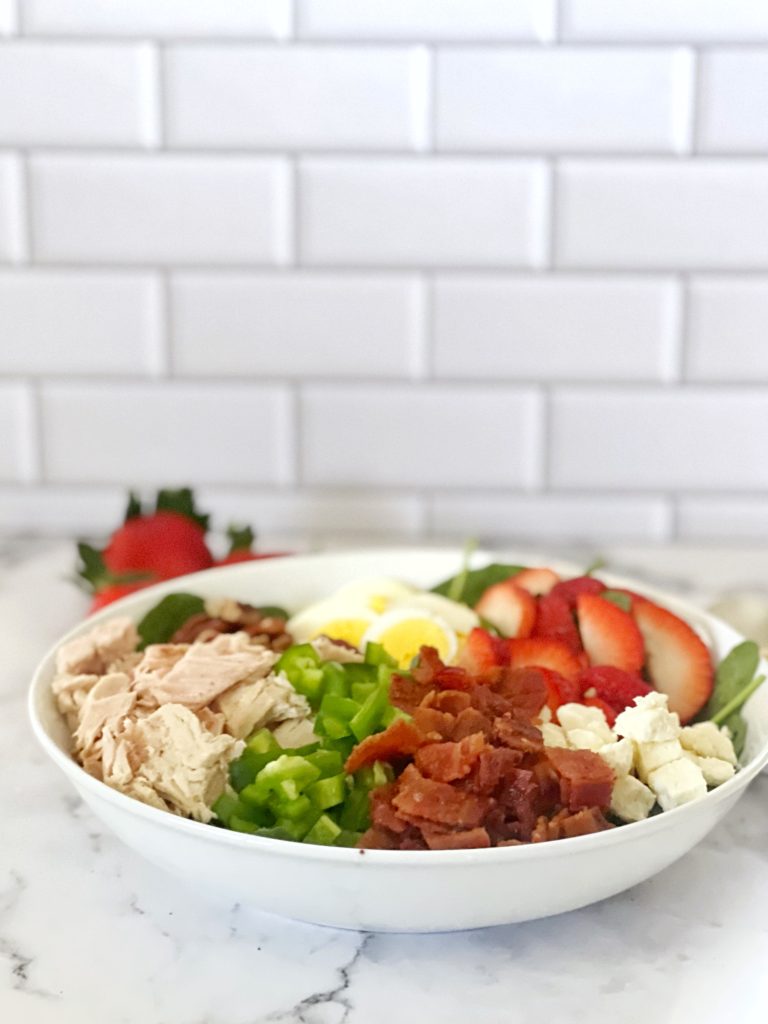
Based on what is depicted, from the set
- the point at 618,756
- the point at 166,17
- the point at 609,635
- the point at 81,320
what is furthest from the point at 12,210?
the point at 618,756

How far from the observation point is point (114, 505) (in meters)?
1.21

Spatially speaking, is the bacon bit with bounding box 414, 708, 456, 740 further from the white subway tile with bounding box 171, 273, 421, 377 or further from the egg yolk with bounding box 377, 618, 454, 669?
the white subway tile with bounding box 171, 273, 421, 377

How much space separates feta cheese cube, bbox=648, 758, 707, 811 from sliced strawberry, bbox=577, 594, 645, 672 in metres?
0.15

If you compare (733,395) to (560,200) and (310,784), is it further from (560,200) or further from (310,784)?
(310,784)

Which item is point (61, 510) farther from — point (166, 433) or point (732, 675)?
point (732, 675)

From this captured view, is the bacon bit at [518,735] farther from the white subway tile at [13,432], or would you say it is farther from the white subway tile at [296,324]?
the white subway tile at [13,432]

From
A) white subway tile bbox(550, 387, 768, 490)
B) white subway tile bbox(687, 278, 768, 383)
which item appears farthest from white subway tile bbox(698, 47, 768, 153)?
white subway tile bbox(550, 387, 768, 490)

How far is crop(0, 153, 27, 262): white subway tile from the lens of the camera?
1.12 metres

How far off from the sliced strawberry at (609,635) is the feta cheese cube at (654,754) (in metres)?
0.13

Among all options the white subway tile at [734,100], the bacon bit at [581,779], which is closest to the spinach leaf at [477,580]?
the bacon bit at [581,779]

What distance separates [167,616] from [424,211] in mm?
467

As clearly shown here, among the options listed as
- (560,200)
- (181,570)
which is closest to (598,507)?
(560,200)

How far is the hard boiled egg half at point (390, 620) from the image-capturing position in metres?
0.83

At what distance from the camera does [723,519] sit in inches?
47.1
